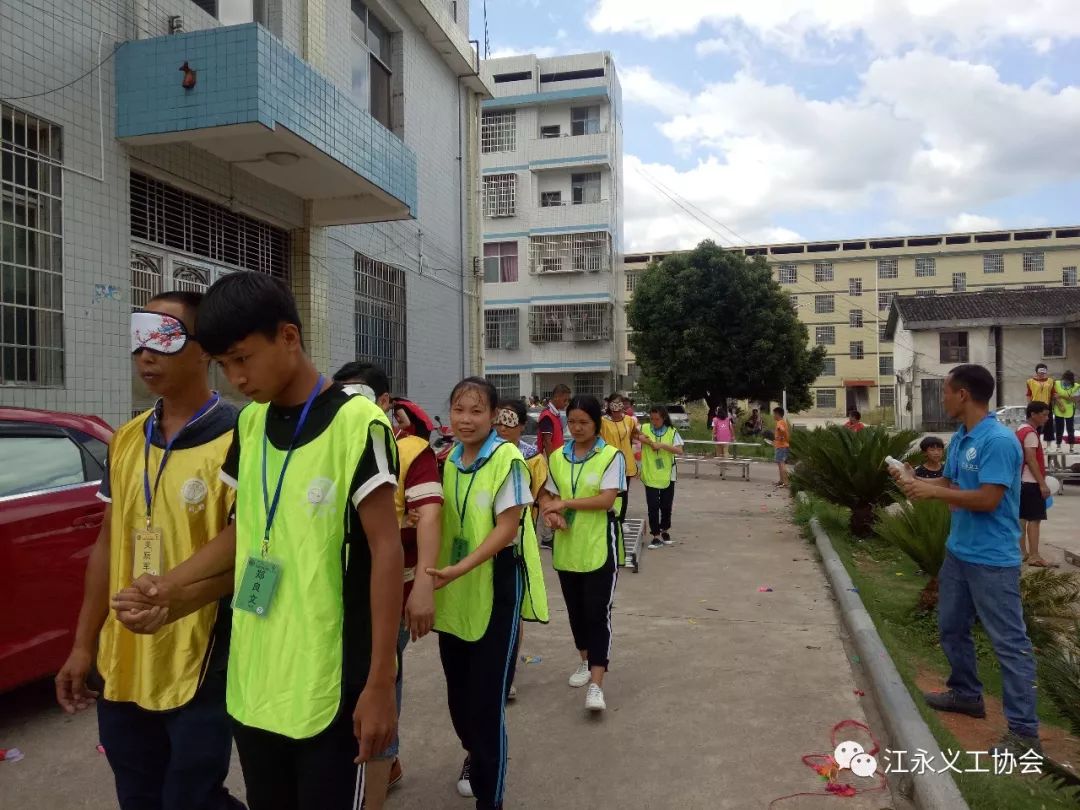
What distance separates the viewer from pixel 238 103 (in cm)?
721

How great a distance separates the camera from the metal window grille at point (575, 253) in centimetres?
3200

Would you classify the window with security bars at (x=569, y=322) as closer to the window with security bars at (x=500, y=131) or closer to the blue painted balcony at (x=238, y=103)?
the window with security bars at (x=500, y=131)

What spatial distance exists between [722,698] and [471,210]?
504 inches

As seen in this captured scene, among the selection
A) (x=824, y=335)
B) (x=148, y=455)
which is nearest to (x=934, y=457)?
(x=148, y=455)

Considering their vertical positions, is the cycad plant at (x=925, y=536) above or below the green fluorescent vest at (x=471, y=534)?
below

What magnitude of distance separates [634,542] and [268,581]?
7.11 metres

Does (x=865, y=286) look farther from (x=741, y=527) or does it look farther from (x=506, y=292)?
(x=741, y=527)

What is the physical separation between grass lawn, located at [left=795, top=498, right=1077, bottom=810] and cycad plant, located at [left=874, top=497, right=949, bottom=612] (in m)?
0.28

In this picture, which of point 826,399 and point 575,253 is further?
point 826,399

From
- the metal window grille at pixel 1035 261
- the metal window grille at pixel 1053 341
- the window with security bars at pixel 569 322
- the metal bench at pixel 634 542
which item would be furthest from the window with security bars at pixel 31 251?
the metal window grille at pixel 1035 261

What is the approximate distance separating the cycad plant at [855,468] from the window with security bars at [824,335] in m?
49.0

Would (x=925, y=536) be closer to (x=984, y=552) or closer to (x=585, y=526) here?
(x=984, y=552)


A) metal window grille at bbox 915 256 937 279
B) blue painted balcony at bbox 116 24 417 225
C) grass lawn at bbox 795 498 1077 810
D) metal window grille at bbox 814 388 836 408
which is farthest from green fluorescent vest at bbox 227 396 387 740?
metal window grille at bbox 915 256 937 279

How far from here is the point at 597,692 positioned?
4.32 m
